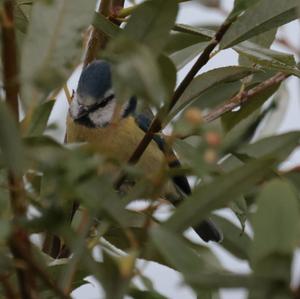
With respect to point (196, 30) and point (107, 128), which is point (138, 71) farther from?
point (107, 128)

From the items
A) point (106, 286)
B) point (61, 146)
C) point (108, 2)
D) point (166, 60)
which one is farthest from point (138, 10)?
point (108, 2)

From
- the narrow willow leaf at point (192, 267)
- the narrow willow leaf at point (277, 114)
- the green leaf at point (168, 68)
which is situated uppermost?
the green leaf at point (168, 68)

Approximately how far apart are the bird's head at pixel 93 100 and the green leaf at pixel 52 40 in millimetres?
1108

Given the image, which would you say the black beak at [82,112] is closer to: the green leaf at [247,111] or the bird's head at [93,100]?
the bird's head at [93,100]

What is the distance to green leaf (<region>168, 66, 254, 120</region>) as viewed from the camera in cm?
138

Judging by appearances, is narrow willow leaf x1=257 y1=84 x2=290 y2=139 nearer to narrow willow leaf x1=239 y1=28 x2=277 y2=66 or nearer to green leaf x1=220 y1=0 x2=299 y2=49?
narrow willow leaf x1=239 y1=28 x2=277 y2=66

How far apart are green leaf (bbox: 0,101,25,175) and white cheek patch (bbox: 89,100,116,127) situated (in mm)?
1561

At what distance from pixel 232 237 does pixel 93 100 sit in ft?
3.25

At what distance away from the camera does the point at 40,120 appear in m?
1.21

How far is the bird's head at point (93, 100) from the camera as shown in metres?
2.07

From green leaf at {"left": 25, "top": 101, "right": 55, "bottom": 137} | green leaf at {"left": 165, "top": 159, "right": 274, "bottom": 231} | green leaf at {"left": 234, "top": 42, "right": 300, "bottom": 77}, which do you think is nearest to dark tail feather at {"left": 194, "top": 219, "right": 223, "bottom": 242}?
green leaf at {"left": 234, "top": 42, "right": 300, "bottom": 77}

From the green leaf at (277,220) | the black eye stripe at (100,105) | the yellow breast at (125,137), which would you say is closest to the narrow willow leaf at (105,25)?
the green leaf at (277,220)

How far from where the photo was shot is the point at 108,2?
4.85 ft

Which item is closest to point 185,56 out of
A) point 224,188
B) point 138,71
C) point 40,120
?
point 40,120
